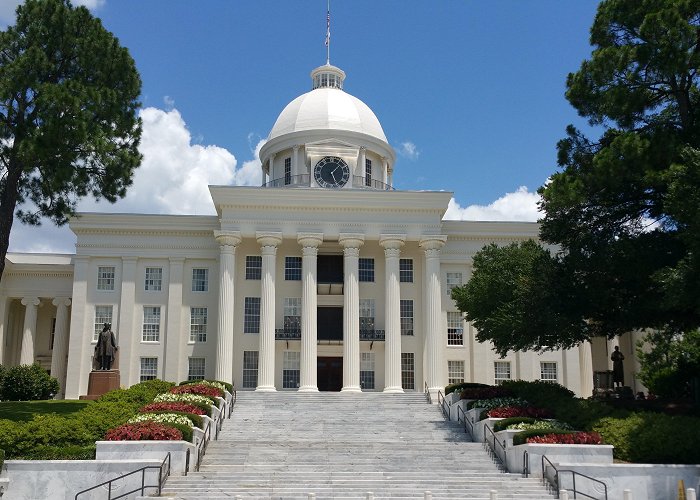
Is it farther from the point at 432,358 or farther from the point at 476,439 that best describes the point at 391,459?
the point at 432,358

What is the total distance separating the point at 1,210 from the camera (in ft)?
83.4

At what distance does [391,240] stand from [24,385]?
69.0 ft

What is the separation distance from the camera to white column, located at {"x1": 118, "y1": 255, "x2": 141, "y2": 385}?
1732 inches

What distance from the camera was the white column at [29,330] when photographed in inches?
1852

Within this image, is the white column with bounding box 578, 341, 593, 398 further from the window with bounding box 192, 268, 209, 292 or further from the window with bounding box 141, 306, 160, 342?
the window with bounding box 141, 306, 160, 342

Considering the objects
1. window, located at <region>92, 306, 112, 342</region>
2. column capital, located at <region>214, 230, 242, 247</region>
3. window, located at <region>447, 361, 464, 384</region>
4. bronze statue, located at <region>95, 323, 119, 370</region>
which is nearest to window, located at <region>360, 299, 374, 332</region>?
window, located at <region>447, 361, 464, 384</region>

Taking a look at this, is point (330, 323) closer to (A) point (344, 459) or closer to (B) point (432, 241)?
(B) point (432, 241)

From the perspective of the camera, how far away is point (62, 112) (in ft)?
81.7

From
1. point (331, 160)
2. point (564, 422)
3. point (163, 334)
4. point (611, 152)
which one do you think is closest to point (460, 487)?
point (564, 422)

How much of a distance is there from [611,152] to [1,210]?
774 inches

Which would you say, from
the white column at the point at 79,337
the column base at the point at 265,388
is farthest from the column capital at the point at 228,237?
the white column at the point at 79,337

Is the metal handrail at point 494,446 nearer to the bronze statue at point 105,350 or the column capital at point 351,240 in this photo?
the bronze statue at point 105,350

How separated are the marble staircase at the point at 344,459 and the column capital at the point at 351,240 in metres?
10.8

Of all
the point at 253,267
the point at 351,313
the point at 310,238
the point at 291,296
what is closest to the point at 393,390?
the point at 351,313
